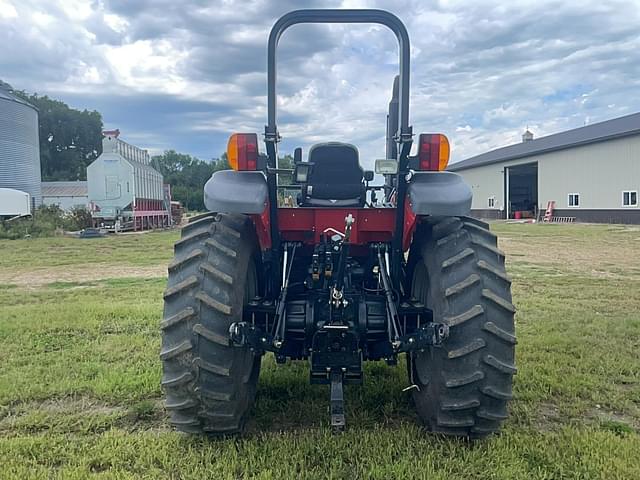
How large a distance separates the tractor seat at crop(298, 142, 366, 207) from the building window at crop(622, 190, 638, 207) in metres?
33.5

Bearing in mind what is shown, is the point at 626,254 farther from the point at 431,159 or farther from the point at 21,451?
the point at 21,451

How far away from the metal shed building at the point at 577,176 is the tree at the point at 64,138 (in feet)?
157

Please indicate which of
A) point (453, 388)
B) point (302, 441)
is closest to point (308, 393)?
point (302, 441)

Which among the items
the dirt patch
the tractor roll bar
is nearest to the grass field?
the tractor roll bar

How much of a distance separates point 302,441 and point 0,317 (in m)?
5.59

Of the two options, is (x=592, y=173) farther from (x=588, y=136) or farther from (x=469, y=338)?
(x=469, y=338)

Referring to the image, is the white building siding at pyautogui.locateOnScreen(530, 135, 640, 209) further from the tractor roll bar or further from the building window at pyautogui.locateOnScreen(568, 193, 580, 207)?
the tractor roll bar

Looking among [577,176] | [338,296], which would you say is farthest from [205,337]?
[577,176]

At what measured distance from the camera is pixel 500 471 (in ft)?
9.89

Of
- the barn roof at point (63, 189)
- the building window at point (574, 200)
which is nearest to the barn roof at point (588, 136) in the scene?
the building window at point (574, 200)

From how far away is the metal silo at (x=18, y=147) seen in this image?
31.4 m

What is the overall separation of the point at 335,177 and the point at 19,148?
112ft

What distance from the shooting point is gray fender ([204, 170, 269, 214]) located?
126 inches

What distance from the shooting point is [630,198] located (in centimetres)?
3266
